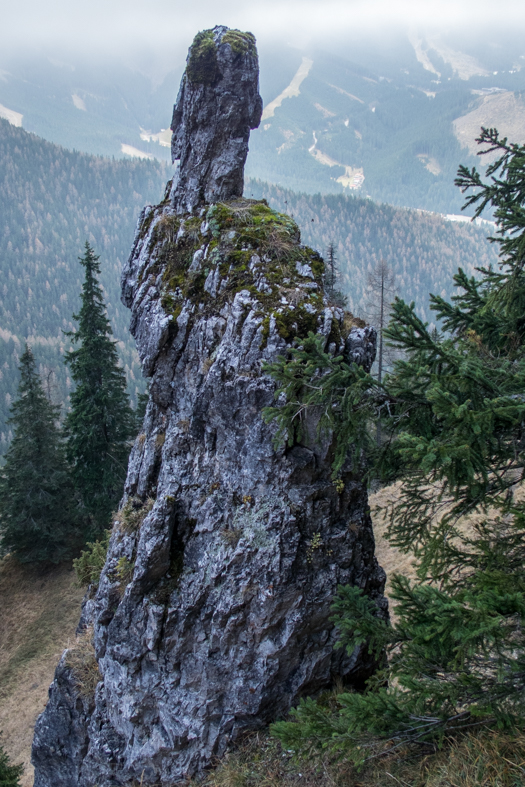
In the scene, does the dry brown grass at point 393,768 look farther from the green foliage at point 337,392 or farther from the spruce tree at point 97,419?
the spruce tree at point 97,419

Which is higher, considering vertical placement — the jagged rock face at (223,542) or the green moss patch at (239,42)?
the green moss patch at (239,42)

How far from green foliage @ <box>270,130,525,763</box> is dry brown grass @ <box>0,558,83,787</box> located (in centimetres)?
1303

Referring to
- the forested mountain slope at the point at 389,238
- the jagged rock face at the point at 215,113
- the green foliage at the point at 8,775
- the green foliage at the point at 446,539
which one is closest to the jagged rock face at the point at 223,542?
the green foliage at the point at 8,775

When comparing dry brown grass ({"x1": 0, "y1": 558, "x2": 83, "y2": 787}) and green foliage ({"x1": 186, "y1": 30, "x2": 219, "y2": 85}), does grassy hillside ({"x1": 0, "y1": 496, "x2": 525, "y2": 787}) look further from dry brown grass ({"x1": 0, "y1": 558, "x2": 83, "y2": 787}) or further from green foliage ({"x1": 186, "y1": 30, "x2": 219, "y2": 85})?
green foliage ({"x1": 186, "y1": 30, "x2": 219, "y2": 85})

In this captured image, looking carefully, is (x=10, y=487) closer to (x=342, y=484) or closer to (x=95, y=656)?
(x=95, y=656)

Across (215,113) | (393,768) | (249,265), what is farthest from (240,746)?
(215,113)

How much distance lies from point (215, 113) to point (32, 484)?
20207mm

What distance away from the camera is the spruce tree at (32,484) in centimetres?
2375

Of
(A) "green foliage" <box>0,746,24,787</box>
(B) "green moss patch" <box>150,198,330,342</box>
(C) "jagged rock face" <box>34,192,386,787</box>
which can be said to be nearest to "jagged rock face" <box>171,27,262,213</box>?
(B) "green moss patch" <box>150,198,330,342</box>

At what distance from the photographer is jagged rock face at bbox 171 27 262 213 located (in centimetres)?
1064

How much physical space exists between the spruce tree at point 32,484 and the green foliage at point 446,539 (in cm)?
2107

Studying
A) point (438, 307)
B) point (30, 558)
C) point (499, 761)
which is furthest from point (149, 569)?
point (30, 558)

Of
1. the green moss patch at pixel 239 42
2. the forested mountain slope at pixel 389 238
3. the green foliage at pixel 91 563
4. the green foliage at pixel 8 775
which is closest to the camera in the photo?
the green foliage at pixel 8 775

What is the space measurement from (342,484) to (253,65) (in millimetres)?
9808
